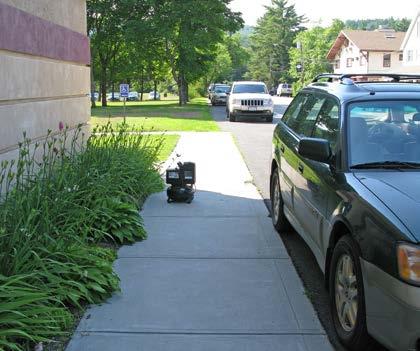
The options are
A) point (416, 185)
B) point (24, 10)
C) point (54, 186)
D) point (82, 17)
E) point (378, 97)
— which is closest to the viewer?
point (416, 185)

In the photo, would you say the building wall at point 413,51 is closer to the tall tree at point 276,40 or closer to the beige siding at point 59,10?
the tall tree at point 276,40

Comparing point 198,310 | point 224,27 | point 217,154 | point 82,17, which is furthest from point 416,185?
point 224,27

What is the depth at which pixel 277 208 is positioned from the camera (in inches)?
272

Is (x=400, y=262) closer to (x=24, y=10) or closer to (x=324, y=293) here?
(x=324, y=293)

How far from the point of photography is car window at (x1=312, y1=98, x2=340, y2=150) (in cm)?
476

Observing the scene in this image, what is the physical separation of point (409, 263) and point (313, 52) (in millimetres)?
87600

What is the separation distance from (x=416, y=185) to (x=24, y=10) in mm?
5192

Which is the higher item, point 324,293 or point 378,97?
point 378,97

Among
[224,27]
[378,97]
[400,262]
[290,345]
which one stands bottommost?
[290,345]

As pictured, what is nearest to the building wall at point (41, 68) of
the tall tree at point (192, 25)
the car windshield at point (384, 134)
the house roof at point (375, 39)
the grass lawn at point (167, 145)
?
the grass lawn at point (167, 145)

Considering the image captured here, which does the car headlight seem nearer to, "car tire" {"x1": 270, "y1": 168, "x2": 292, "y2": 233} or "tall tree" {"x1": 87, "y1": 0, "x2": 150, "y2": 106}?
"car tire" {"x1": 270, "y1": 168, "x2": 292, "y2": 233}

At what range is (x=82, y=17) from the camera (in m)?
10.4

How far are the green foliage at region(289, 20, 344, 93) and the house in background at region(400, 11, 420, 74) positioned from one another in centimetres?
1723

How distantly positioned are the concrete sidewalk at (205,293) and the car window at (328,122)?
1.27 meters
